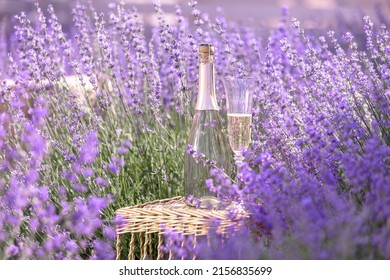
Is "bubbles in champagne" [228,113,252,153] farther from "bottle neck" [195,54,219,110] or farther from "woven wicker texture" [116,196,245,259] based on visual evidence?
"woven wicker texture" [116,196,245,259]

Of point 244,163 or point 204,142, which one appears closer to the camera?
point 244,163

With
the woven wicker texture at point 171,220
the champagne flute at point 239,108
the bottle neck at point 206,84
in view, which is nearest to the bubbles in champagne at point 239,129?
the champagne flute at point 239,108

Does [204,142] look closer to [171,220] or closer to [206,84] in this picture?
[206,84]

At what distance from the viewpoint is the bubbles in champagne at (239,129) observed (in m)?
2.05

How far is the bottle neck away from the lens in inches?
81.5

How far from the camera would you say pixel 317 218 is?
5.30ft

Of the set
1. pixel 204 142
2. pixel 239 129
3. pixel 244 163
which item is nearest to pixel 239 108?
pixel 239 129

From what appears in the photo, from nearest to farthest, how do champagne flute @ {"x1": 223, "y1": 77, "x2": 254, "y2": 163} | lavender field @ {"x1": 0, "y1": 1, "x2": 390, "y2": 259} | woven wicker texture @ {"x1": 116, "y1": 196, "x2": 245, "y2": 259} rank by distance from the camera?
lavender field @ {"x1": 0, "y1": 1, "x2": 390, "y2": 259} → woven wicker texture @ {"x1": 116, "y1": 196, "x2": 245, "y2": 259} → champagne flute @ {"x1": 223, "y1": 77, "x2": 254, "y2": 163}

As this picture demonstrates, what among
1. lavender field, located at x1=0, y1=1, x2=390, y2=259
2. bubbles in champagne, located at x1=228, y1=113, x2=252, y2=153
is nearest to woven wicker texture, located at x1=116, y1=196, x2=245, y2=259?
lavender field, located at x1=0, y1=1, x2=390, y2=259

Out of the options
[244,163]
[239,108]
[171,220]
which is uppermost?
[239,108]

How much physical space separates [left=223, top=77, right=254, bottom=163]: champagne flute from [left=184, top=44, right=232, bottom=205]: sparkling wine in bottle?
0.08 meters

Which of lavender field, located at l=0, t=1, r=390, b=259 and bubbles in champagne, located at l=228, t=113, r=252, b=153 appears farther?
bubbles in champagne, located at l=228, t=113, r=252, b=153

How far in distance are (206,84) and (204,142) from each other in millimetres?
180

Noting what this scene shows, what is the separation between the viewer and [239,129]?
80.9 inches
